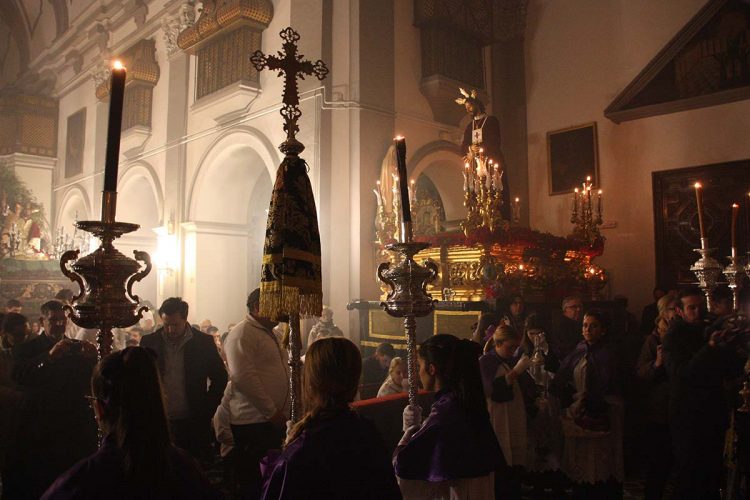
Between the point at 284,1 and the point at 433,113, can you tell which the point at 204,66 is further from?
the point at 433,113

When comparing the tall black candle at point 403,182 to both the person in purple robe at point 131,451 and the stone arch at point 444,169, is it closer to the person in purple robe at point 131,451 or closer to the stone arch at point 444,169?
the person in purple robe at point 131,451

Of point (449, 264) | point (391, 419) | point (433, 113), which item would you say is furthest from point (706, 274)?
point (433, 113)

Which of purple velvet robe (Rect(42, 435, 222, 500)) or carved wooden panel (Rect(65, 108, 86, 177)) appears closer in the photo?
purple velvet robe (Rect(42, 435, 222, 500))

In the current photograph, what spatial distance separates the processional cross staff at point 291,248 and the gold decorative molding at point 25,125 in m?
20.0

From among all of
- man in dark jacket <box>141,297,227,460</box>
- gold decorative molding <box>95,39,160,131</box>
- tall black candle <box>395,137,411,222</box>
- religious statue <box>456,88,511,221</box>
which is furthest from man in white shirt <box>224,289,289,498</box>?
gold decorative molding <box>95,39,160,131</box>

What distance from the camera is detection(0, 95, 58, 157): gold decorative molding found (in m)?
19.7

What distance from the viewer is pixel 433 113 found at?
1149cm

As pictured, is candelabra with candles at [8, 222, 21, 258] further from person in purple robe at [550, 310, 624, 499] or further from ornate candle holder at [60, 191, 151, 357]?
person in purple robe at [550, 310, 624, 499]

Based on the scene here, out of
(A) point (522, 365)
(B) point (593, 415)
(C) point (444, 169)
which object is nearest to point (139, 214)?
(C) point (444, 169)

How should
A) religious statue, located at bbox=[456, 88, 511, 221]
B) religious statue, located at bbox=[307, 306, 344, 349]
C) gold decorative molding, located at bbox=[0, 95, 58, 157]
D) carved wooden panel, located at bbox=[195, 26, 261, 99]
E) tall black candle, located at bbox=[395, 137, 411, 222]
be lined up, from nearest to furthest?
tall black candle, located at bbox=[395, 137, 411, 222] → religious statue, located at bbox=[307, 306, 344, 349] → religious statue, located at bbox=[456, 88, 511, 221] → carved wooden panel, located at bbox=[195, 26, 261, 99] → gold decorative molding, located at bbox=[0, 95, 58, 157]

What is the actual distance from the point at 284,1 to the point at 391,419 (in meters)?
9.15

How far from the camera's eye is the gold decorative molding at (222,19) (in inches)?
439

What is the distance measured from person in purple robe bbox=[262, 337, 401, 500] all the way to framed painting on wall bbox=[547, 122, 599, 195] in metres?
11.0

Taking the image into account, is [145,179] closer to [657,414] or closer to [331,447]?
[657,414]
